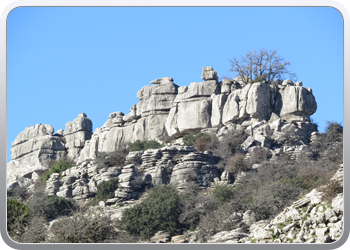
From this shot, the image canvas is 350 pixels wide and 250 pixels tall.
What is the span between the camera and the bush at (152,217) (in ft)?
91.1

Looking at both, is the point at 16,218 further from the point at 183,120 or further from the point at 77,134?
the point at 77,134

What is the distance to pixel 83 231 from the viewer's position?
68.2ft

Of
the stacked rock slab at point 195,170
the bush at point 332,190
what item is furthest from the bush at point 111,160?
the bush at point 332,190

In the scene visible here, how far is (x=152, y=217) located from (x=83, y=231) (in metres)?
7.88

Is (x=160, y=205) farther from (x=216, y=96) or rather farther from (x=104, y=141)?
(x=104, y=141)

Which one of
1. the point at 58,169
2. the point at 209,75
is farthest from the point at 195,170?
the point at 58,169

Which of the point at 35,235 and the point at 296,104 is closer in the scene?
the point at 35,235

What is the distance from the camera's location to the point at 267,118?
152 ft

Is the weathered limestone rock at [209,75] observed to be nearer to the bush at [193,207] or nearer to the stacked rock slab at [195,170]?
the stacked rock slab at [195,170]

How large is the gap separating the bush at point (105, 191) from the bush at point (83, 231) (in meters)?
13.1

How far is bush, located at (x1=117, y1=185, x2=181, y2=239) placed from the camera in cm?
2777

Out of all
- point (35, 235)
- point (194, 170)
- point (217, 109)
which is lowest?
point (35, 235)

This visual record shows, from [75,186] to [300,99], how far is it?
68.6ft

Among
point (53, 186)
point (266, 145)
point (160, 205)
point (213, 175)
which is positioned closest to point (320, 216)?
point (160, 205)
